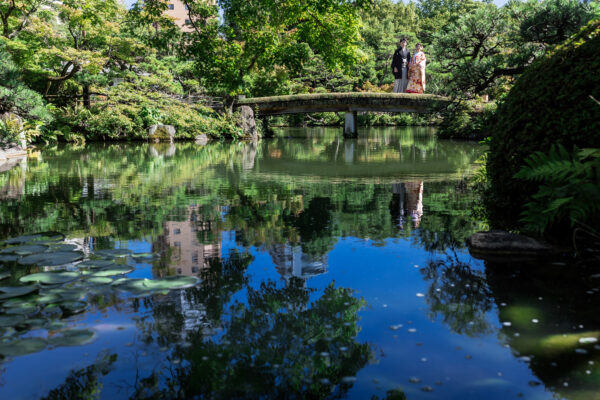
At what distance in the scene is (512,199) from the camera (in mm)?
4867

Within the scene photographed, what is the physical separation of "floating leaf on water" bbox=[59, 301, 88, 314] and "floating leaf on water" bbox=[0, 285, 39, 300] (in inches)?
13.0

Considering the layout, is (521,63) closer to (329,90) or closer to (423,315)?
(423,315)

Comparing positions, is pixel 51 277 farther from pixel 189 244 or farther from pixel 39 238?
pixel 39 238

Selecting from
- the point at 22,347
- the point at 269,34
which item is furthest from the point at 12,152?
the point at 22,347

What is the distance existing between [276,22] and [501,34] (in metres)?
6.28

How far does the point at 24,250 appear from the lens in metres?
4.26

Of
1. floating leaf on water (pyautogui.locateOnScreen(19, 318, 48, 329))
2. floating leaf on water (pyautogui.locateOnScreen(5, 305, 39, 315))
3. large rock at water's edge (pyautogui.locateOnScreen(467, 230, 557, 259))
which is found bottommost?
floating leaf on water (pyautogui.locateOnScreen(19, 318, 48, 329))

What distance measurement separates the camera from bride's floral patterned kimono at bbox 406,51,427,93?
24.2 meters

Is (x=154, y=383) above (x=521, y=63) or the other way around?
the other way around

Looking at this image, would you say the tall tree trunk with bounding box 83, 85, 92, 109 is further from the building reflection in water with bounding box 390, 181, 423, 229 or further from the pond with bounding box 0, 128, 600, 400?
the building reflection in water with bounding box 390, 181, 423, 229

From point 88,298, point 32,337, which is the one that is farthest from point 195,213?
point 32,337

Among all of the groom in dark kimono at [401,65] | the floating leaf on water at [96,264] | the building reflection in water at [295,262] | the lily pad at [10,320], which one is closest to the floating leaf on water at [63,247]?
the floating leaf on water at [96,264]

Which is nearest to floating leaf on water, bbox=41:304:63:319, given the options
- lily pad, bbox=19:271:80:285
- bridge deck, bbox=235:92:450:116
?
lily pad, bbox=19:271:80:285

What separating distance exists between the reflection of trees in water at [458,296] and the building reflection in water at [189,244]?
1.76m
